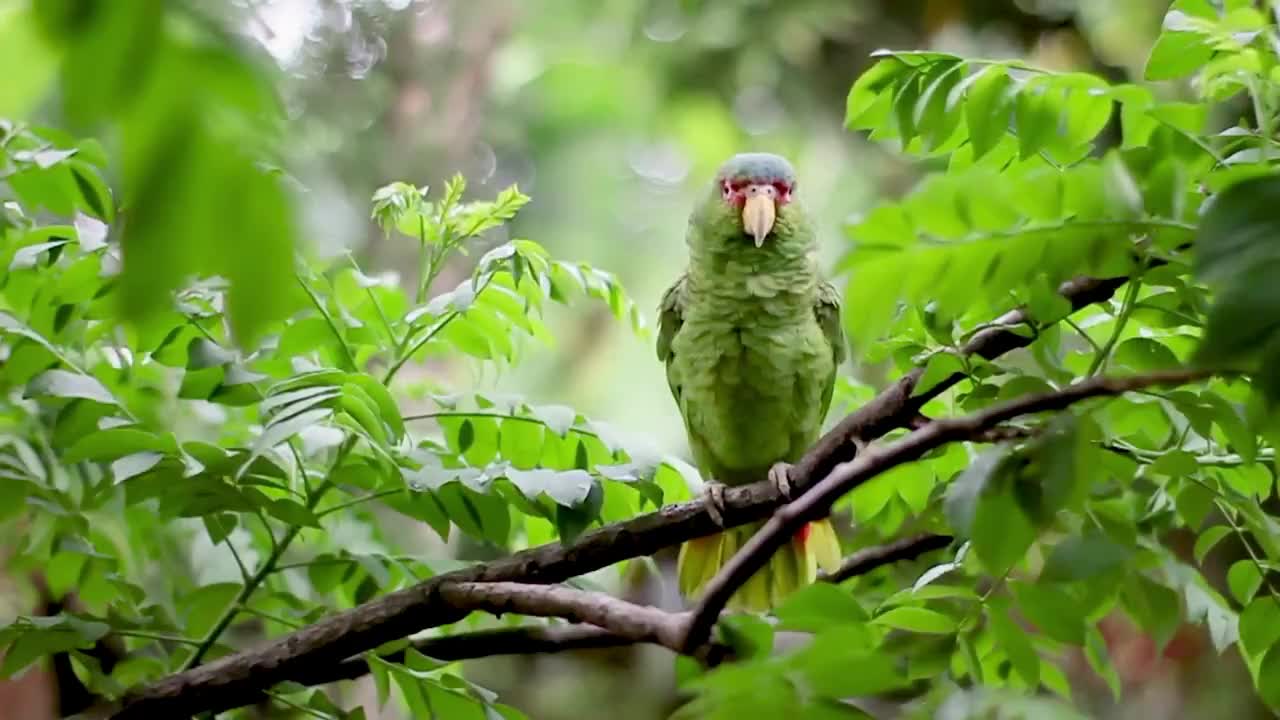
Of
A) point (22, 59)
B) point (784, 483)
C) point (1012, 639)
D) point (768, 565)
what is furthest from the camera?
point (768, 565)

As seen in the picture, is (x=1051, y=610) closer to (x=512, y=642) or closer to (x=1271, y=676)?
(x=1271, y=676)

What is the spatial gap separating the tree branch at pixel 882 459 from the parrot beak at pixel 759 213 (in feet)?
2.24

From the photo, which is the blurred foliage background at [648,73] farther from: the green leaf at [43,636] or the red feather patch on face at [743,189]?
the green leaf at [43,636]

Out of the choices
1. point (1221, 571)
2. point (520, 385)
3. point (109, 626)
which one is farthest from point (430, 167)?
point (1221, 571)

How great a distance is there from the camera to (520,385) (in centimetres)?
280

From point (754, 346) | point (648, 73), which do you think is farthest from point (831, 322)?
point (648, 73)

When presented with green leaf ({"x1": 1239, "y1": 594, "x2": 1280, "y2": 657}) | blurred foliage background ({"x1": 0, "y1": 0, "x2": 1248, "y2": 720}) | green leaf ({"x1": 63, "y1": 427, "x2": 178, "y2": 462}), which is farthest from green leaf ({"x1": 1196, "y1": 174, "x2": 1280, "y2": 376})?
blurred foliage background ({"x1": 0, "y1": 0, "x2": 1248, "y2": 720})

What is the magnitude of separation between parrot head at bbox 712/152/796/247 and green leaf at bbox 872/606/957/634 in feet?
2.14

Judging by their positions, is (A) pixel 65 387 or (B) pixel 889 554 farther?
(B) pixel 889 554

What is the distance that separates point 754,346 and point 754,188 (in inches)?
7.7

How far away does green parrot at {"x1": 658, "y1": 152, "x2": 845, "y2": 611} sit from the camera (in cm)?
122

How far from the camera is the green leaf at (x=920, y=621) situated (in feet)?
2.18

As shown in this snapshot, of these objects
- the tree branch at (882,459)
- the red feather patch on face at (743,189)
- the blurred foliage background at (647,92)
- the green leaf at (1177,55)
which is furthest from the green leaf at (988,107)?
the blurred foliage background at (647,92)

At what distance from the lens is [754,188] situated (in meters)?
1.29
